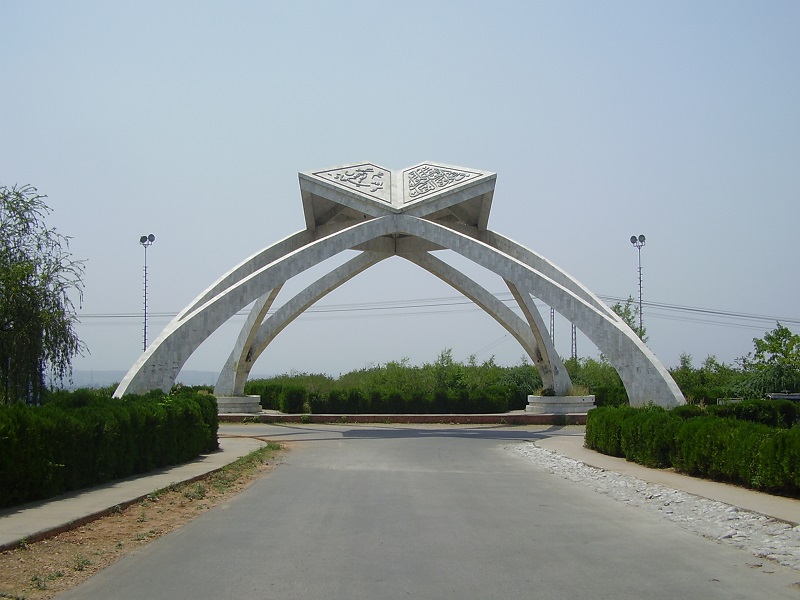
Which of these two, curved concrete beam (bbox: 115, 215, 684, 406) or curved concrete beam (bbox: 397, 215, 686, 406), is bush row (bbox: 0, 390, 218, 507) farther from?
curved concrete beam (bbox: 397, 215, 686, 406)

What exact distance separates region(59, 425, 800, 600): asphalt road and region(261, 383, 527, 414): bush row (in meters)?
19.7

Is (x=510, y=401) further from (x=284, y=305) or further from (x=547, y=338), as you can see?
(x=284, y=305)

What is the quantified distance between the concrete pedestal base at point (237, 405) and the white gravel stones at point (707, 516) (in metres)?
18.1

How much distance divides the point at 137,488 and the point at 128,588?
17.6 feet

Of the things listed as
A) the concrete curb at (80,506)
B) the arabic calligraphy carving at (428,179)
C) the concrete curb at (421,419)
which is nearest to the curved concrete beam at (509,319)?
the concrete curb at (421,419)

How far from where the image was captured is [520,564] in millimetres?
6141

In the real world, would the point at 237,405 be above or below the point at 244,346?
below

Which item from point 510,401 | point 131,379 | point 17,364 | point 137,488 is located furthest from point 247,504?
point 510,401

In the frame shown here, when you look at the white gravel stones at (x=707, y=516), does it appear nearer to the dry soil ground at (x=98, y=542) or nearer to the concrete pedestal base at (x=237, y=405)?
the dry soil ground at (x=98, y=542)

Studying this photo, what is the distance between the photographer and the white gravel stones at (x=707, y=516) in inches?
270

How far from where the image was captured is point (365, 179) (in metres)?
27.1

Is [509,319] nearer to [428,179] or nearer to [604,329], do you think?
[428,179]

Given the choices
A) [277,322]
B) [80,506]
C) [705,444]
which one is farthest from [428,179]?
[80,506]

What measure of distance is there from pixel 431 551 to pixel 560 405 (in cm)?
2359
